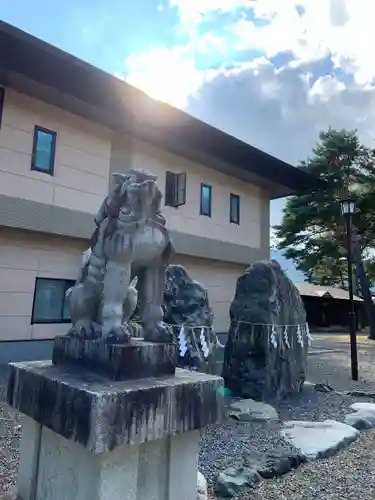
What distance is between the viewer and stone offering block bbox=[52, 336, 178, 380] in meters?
1.98

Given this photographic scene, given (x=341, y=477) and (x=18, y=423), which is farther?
(x=18, y=423)

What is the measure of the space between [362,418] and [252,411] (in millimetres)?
1590

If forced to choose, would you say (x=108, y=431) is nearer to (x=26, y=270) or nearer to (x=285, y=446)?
(x=285, y=446)

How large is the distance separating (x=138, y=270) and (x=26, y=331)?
7.65 meters

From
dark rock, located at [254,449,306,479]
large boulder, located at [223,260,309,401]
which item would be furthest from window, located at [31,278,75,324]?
dark rock, located at [254,449,306,479]

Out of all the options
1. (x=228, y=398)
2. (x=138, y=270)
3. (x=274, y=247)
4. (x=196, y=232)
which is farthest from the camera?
(x=274, y=247)

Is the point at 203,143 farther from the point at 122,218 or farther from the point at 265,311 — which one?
the point at 122,218

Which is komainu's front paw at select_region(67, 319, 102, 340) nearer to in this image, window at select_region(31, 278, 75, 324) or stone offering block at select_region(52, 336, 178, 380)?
stone offering block at select_region(52, 336, 178, 380)

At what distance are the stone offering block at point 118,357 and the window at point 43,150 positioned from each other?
7.59m

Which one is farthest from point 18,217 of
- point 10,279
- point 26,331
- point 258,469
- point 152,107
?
point 258,469

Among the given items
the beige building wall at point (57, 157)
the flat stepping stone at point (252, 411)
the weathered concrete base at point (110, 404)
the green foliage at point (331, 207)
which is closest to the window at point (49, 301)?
the beige building wall at point (57, 157)

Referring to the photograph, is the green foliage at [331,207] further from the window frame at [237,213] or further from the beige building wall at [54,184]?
the beige building wall at [54,184]

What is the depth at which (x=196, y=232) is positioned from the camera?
12.5 m

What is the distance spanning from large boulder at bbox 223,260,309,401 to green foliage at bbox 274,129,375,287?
1332 cm
